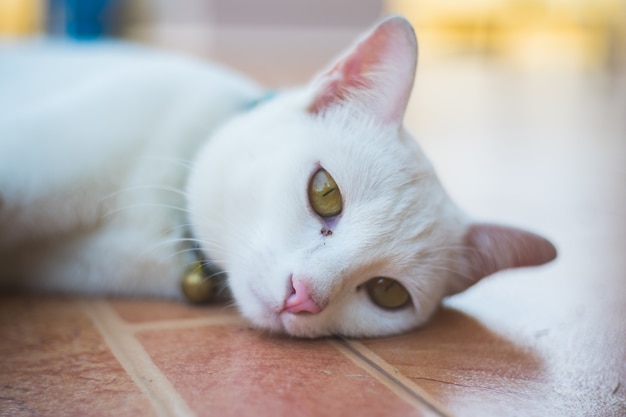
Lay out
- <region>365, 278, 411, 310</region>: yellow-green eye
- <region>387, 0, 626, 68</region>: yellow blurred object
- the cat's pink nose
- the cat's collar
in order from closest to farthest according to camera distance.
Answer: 1. the cat's pink nose
2. <region>365, 278, 411, 310</region>: yellow-green eye
3. the cat's collar
4. <region>387, 0, 626, 68</region>: yellow blurred object

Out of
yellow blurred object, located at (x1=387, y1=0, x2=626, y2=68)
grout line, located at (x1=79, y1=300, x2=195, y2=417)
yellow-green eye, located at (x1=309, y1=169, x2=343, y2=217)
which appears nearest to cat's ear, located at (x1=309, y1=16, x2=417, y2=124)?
yellow-green eye, located at (x1=309, y1=169, x2=343, y2=217)

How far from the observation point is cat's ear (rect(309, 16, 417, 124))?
1076mm

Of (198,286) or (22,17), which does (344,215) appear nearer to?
(198,286)

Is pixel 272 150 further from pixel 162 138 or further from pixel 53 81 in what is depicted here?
pixel 53 81

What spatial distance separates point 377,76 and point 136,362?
1.96 feet

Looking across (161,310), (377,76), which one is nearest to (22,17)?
(161,310)

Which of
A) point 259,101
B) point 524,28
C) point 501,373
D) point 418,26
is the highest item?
point 524,28

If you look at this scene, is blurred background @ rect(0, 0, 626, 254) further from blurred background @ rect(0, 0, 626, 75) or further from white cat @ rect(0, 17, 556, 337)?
white cat @ rect(0, 17, 556, 337)

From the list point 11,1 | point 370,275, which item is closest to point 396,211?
point 370,275

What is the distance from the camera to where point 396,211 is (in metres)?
1.04

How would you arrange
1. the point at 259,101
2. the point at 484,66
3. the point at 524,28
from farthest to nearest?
the point at 524,28, the point at 484,66, the point at 259,101

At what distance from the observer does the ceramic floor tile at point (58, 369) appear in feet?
2.60

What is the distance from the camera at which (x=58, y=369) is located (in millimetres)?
901

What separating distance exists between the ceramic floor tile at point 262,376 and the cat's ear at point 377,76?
411mm
